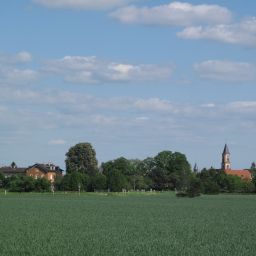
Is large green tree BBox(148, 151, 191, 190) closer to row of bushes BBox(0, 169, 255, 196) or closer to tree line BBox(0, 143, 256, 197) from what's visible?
tree line BBox(0, 143, 256, 197)

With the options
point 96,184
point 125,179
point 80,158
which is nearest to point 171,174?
point 80,158

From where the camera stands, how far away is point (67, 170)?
178 m

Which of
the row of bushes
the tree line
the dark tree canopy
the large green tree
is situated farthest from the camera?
the large green tree

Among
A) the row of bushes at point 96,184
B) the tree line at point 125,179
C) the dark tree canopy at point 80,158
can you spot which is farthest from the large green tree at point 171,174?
the dark tree canopy at point 80,158

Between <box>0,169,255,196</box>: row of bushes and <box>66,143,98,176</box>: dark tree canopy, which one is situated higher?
<box>66,143,98,176</box>: dark tree canopy

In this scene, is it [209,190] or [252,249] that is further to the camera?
[209,190]

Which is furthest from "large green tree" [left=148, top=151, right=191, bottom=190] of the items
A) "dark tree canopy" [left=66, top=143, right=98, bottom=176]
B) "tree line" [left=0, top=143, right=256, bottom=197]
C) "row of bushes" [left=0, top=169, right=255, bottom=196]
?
"dark tree canopy" [left=66, top=143, right=98, bottom=176]

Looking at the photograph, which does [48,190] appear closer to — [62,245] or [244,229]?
[244,229]

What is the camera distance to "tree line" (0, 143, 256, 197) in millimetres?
140875

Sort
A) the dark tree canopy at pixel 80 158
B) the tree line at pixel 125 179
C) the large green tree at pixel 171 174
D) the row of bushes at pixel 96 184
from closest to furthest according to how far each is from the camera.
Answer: the row of bushes at pixel 96 184
the tree line at pixel 125 179
the dark tree canopy at pixel 80 158
the large green tree at pixel 171 174

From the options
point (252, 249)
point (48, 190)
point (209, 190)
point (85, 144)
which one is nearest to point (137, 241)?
point (252, 249)

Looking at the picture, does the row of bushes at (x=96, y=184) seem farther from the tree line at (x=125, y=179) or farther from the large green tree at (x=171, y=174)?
the large green tree at (x=171, y=174)

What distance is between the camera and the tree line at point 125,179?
140875 mm

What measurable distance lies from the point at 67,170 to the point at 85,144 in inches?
340
